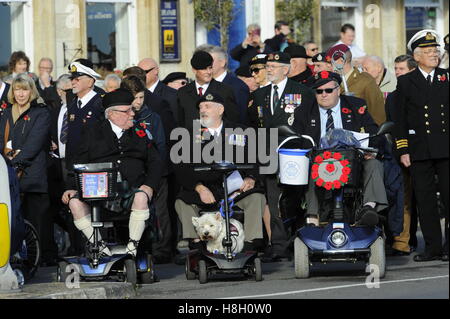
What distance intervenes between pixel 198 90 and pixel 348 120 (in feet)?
8.45

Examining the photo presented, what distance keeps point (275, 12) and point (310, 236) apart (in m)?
14.4

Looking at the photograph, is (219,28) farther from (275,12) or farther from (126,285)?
(126,285)

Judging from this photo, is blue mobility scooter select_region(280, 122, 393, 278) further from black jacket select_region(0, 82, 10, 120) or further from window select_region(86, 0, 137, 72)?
window select_region(86, 0, 137, 72)

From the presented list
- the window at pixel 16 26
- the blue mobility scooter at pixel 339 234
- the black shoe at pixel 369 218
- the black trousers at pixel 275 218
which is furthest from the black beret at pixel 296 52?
the window at pixel 16 26

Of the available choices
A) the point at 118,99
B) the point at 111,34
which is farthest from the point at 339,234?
the point at 111,34

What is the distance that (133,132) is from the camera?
1502 cm

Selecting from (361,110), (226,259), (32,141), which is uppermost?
(361,110)

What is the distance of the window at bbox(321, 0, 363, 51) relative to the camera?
99.5ft

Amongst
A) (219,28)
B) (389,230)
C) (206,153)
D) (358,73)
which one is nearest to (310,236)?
(206,153)

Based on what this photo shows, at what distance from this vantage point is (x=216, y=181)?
1555cm

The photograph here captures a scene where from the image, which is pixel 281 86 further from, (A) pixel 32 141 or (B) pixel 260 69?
(A) pixel 32 141

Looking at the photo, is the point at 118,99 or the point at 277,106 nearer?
the point at 118,99

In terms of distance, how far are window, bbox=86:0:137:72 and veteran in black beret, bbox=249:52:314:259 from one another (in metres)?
9.35
